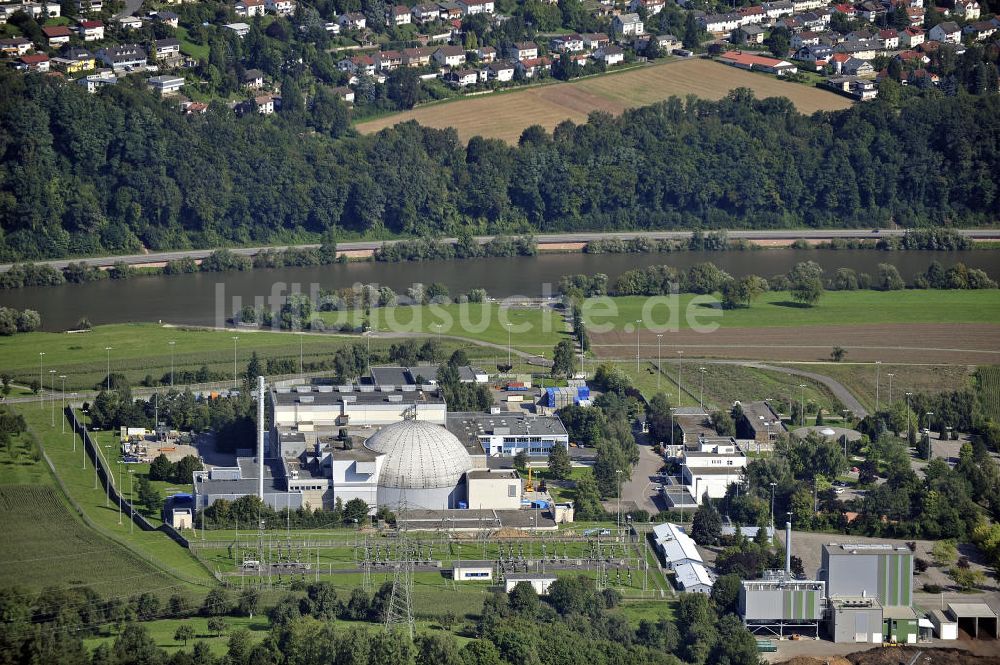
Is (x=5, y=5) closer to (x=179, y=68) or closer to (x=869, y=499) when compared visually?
(x=179, y=68)

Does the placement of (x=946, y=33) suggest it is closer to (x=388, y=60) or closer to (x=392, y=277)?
(x=388, y=60)

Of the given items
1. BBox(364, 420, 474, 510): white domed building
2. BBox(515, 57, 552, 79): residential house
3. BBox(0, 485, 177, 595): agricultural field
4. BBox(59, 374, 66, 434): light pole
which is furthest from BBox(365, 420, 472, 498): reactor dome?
BBox(515, 57, 552, 79): residential house

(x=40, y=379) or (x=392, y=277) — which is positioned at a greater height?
(x=392, y=277)

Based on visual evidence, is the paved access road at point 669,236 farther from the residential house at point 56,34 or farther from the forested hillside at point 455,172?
the residential house at point 56,34

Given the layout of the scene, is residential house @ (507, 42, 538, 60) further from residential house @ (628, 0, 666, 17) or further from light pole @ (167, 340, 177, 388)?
light pole @ (167, 340, 177, 388)

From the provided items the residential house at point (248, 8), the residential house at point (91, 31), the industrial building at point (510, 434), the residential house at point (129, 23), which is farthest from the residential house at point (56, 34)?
the industrial building at point (510, 434)

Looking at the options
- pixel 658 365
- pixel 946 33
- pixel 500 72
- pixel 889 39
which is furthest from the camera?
pixel 946 33

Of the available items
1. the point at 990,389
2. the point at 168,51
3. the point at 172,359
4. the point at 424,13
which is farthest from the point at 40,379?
the point at 424,13
